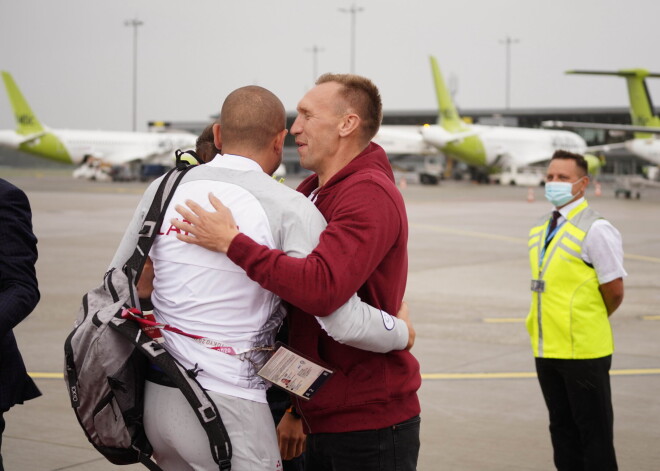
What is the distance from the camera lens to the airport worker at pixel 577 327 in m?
5.37

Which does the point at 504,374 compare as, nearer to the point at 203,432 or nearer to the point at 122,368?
the point at 203,432

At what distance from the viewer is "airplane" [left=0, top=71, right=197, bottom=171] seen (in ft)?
219

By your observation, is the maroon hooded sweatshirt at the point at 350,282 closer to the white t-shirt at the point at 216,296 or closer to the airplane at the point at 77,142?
the white t-shirt at the point at 216,296

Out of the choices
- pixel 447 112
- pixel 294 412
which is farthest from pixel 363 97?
pixel 447 112

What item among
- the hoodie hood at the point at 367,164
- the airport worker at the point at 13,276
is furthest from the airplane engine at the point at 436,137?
the hoodie hood at the point at 367,164

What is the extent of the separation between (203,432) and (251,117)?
3.55 feet

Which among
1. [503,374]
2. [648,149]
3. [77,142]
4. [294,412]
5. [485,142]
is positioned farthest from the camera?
[77,142]

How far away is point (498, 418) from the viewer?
7316 millimetres

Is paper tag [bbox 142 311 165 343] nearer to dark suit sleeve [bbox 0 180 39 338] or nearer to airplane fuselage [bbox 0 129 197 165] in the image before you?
dark suit sleeve [bbox 0 180 39 338]

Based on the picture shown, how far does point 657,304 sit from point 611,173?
98661mm

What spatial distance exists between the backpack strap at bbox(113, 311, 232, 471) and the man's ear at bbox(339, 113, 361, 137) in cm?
102

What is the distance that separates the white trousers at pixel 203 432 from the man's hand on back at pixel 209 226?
1.64 feet

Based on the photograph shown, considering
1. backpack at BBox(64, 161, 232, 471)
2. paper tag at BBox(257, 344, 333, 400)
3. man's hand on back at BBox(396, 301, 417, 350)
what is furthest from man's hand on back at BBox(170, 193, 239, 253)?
man's hand on back at BBox(396, 301, 417, 350)

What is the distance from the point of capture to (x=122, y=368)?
123 inches
